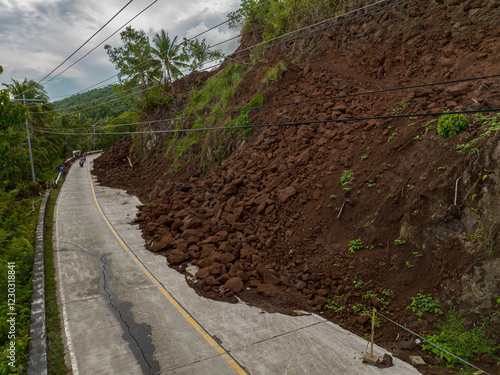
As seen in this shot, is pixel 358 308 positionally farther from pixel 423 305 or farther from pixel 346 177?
pixel 346 177

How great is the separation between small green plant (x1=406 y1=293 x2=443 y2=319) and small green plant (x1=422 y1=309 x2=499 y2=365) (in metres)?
0.27

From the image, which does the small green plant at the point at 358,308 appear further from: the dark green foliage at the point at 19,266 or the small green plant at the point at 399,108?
the dark green foliage at the point at 19,266

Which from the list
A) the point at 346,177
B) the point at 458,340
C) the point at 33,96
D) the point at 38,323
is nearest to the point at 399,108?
the point at 346,177

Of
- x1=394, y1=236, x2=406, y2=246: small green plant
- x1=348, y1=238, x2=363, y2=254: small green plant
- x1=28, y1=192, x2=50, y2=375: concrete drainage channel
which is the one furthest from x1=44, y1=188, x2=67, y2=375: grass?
x1=394, y1=236, x2=406, y2=246: small green plant

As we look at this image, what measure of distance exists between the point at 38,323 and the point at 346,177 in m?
9.89

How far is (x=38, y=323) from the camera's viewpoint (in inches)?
304

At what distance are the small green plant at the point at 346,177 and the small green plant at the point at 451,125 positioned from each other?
2.94 meters

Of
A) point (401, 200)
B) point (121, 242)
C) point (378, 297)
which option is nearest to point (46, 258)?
point (121, 242)

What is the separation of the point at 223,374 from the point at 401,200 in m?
6.65

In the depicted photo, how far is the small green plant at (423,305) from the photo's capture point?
7.34 metres

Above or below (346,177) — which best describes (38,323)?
below

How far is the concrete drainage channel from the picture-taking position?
6.40 m

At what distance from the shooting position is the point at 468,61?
12266mm

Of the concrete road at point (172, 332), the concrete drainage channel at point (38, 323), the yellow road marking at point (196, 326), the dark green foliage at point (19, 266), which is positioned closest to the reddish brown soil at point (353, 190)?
the concrete road at point (172, 332)
